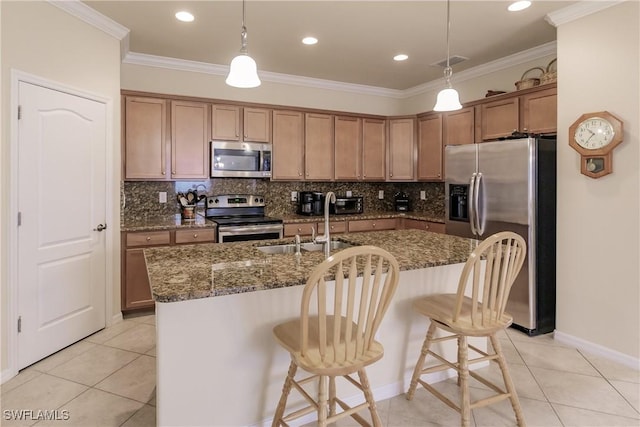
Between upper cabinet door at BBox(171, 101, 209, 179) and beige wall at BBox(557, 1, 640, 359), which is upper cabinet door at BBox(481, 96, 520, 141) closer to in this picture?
beige wall at BBox(557, 1, 640, 359)

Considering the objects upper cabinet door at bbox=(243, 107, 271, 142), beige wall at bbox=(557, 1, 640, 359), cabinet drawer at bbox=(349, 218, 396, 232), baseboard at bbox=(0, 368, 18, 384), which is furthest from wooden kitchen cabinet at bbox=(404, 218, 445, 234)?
baseboard at bbox=(0, 368, 18, 384)

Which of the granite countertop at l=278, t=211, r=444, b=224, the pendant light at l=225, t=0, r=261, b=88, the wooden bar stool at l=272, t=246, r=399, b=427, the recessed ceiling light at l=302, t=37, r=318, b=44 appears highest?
the recessed ceiling light at l=302, t=37, r=318, b=44

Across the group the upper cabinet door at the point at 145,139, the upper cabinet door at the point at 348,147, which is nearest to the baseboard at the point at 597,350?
the upper cabinet door at the point at 348,147

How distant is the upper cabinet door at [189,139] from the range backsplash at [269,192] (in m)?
0.35

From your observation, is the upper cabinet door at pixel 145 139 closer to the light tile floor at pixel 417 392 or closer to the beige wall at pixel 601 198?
the light tile floor at pixel 417 392

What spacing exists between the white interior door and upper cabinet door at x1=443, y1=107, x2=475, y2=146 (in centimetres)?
368

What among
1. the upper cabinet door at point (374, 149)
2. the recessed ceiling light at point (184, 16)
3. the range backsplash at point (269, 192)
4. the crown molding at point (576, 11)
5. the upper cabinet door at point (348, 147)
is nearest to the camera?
the crown molding at point (576, 11)

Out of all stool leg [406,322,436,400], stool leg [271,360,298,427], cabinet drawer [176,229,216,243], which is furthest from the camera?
cabinet drawer [176,229,216,243]

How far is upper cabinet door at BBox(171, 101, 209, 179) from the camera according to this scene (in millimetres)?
4133

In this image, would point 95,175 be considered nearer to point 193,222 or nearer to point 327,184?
point 193,222

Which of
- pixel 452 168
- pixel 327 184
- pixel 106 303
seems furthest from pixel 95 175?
pixel 452 168

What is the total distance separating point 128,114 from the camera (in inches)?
154

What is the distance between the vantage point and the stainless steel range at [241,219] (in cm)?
403

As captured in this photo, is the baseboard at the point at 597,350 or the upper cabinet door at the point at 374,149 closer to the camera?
the baseboard at the point at 597,350
